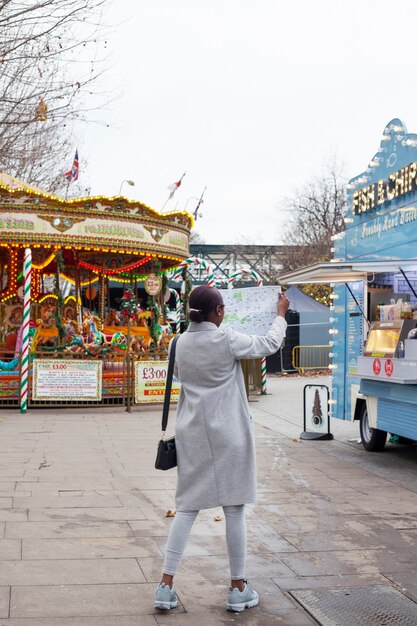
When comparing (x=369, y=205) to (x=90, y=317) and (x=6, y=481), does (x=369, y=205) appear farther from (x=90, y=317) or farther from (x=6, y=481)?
(x=90, y=317)

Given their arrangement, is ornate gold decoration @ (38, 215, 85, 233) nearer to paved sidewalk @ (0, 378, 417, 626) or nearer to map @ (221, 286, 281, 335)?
paved sidewalk @ (0, 378, 417, 626)

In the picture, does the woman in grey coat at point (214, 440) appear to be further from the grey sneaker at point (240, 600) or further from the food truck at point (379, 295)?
the food truck at point (379, 295)

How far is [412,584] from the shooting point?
5.52 meters

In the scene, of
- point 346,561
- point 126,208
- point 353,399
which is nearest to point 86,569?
point 346,561

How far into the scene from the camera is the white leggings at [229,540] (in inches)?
193

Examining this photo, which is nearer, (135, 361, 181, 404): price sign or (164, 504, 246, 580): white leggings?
(164, 504, 246, 580): white leggings

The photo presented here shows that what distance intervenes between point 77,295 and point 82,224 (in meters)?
3.74

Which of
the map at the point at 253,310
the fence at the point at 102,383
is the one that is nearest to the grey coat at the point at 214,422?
the map at the point at 253,310

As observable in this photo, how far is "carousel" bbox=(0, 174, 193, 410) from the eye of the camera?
56.9 ft

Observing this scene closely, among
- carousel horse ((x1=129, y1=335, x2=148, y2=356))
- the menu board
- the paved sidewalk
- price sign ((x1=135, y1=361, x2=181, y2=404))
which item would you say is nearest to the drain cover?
the paved sidewalk

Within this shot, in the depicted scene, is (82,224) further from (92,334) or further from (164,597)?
(164,597)

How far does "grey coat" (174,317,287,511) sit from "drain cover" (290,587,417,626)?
76cm

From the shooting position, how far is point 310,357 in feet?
106

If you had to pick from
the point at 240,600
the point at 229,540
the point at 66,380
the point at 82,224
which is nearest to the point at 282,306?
the point at 229,540
